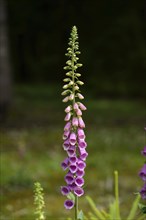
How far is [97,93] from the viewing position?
31266 mm

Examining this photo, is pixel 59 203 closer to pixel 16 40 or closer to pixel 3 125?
pixel 3 125

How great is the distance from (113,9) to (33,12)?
22.5ft

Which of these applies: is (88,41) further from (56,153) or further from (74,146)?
(74,146)

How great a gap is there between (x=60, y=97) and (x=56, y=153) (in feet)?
52.1

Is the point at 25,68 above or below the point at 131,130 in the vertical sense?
above

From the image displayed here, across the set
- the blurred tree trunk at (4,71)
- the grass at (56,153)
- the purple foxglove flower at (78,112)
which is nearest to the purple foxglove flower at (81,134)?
the purple foxglove flower at (78,112)

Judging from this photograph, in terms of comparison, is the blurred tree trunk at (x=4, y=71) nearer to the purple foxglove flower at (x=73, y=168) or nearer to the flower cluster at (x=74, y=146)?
the flower cluster at (x=74, y=146)

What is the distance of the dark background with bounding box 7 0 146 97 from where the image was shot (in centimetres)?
3152

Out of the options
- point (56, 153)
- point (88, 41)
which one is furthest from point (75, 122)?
point (88, 41)

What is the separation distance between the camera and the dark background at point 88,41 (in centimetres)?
3152

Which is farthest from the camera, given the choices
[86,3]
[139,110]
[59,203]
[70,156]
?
[86,3]

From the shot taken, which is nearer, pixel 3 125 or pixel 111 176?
pixel 111 176

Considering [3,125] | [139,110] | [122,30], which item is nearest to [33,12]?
[122,30]

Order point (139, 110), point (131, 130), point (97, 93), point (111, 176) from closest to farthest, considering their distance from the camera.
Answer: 1. point (111, 176)
2. point (131, 130)
3. point (139, 110)
4. point (97, 93)
